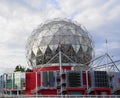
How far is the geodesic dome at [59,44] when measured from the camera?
6725 cm

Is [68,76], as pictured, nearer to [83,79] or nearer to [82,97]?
[83,79]

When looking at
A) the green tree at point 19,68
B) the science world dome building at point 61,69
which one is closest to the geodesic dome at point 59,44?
the science world dome building at point 61,69

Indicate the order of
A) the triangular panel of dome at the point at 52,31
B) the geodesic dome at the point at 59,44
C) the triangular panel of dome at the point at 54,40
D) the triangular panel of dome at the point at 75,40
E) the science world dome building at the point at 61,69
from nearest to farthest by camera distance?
the science world dome building at the point at 61,69, the geodesic dome at the point at 59,44, the triangular panel of dome at the point at 54,40, the triangular panel of dome at the point at 75,40, the triangular panel of dome at the point at 52,31

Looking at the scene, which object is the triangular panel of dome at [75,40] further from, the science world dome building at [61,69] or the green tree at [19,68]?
the green tree at [19,68]

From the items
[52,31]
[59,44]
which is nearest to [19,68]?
[52,31]

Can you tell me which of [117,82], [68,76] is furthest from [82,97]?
[117,82]

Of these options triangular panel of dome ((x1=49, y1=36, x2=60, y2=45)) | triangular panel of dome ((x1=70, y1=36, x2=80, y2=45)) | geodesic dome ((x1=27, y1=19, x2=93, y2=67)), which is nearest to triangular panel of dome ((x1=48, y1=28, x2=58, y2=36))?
geodesic dome ((x1=27, y1=19, x2=93, y2=67))

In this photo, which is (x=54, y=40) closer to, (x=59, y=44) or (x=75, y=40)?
(x=59, y=44)

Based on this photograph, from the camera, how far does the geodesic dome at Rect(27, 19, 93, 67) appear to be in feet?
221

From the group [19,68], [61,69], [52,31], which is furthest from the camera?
[19,68]

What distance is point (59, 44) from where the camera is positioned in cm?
6588

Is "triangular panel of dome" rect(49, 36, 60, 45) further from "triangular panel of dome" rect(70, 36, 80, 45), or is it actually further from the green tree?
the green tree

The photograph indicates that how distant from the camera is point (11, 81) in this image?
214ft

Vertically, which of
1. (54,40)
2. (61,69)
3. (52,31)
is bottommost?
(61,69)
